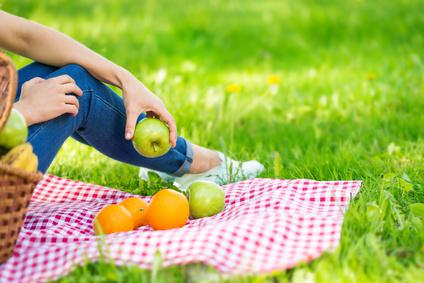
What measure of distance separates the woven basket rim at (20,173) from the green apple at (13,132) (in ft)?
0.35

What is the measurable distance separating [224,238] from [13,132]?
2.14 ft

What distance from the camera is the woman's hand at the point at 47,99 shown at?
2234mm

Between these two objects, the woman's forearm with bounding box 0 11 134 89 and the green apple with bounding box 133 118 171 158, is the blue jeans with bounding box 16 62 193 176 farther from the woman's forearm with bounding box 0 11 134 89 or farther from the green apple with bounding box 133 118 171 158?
the green apple with bounding box 133 118 171 158

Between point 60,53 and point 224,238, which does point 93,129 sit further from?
point 224,238

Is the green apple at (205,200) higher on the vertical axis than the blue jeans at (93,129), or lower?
lower

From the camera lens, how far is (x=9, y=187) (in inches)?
75.9

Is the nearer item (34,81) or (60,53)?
(34,81)

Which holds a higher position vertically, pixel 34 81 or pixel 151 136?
pixel 34 81

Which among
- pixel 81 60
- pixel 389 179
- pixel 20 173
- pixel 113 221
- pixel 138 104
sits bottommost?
pixel 113 221

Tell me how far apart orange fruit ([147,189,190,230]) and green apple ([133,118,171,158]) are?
0.17 meters

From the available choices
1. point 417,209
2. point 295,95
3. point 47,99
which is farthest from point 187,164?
point 295,95

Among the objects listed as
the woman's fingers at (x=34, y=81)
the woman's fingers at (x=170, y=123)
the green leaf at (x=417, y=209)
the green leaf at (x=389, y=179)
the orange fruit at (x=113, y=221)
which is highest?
the woman's fingers at (x=34, y=81)

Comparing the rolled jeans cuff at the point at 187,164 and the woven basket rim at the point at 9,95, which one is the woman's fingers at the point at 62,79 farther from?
the rolled jeans cuff at the point at 187,164

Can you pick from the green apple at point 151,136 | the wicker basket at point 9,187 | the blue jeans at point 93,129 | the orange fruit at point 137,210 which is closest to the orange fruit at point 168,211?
the orange fruit at point 137,210
